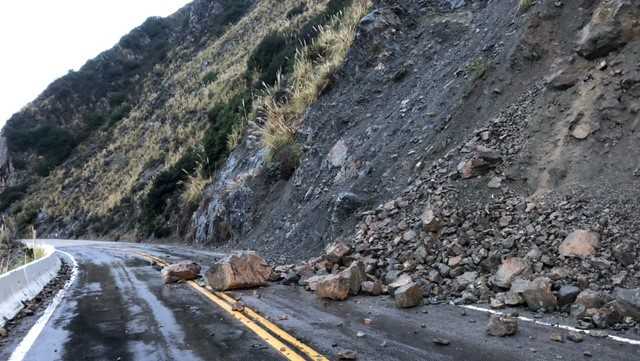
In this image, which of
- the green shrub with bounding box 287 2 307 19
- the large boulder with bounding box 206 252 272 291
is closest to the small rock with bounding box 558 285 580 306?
the large boulder with bounding box 206 252 272 291

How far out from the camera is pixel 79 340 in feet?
22.8

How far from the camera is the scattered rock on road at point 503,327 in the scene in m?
5.98

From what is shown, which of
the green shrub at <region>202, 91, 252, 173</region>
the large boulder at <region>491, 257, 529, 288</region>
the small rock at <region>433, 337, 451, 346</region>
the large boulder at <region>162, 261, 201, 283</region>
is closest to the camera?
the small rock at <region>433, 337, 451, 346</region>

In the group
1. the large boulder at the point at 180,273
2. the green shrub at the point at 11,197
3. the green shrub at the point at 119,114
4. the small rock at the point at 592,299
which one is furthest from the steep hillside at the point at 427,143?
the green shrub at the point at 11,197

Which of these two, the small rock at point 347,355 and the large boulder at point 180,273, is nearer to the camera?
the small rock at point 347,355

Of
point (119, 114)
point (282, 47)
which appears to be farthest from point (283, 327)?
point (119, 114)

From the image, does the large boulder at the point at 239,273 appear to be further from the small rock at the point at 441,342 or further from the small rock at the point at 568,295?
the small rock at the point at 568,295

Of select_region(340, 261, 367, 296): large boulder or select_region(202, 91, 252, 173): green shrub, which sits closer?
select_region(340, 261, 367, 296): large boulder

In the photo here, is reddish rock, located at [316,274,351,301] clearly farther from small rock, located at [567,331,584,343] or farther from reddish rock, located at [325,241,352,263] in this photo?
small rock, located at [567,331,584,343]

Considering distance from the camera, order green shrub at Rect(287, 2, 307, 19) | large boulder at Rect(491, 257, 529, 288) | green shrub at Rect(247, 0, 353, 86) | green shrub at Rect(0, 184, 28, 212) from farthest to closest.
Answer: green shrub at Rect(0, 184, 28, 212) → green shrub at Rect(287, 2, 307, 19) → green shrub at Rect(247, 0, 353, 86) → large boulder at Rect(491, 257, 529, 288)

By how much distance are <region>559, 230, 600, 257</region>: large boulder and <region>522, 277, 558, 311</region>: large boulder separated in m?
0.67

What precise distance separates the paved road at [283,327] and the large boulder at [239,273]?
50 cm

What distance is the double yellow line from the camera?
5.73 metres

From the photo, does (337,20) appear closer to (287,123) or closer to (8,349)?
(287,123)
